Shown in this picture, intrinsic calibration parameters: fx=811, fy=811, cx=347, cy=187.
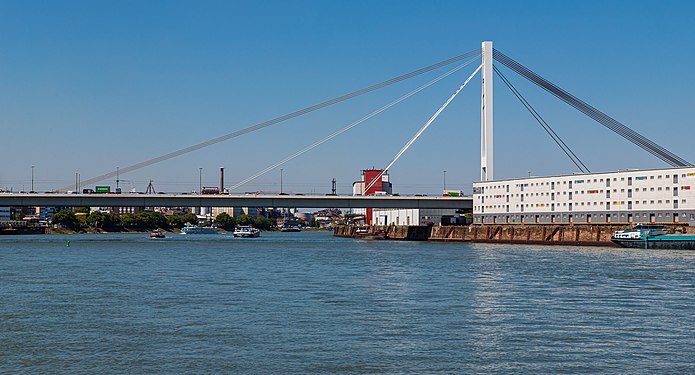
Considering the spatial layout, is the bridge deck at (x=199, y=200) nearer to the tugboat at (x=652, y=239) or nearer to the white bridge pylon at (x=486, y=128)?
the white bridge pylon at (x=486, y=128)

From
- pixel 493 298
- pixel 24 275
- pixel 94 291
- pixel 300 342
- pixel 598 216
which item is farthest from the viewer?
pixel 598 216

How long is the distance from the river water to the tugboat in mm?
41490

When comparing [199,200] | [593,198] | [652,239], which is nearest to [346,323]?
[652,239]

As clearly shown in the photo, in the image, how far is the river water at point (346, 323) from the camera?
829 inches

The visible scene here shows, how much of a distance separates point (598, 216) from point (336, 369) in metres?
96.3

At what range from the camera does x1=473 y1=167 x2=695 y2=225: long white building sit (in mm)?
101062

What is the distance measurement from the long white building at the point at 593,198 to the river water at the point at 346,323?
57509 mm

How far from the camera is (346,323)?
89.4ft

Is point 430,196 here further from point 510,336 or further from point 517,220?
point 510,336

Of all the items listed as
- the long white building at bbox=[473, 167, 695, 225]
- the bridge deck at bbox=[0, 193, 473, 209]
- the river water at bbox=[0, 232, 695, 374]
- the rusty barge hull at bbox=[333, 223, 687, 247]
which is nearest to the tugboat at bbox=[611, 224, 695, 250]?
the rusty barge hull at bbox=[333, 223, 687, 247]

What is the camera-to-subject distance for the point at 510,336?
24.8 meters

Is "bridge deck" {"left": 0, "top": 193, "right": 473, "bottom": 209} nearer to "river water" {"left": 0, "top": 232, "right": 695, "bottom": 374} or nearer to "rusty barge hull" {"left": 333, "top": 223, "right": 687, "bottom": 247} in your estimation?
"rusty barge hull" {"left": 333, "top": 223, "right": 687, "bottom": 247}

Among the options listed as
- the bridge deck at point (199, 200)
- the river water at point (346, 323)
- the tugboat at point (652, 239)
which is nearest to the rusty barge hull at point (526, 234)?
the tugboat at point (652, 239)

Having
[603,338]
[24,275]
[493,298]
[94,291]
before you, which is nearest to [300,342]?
[603,338]
